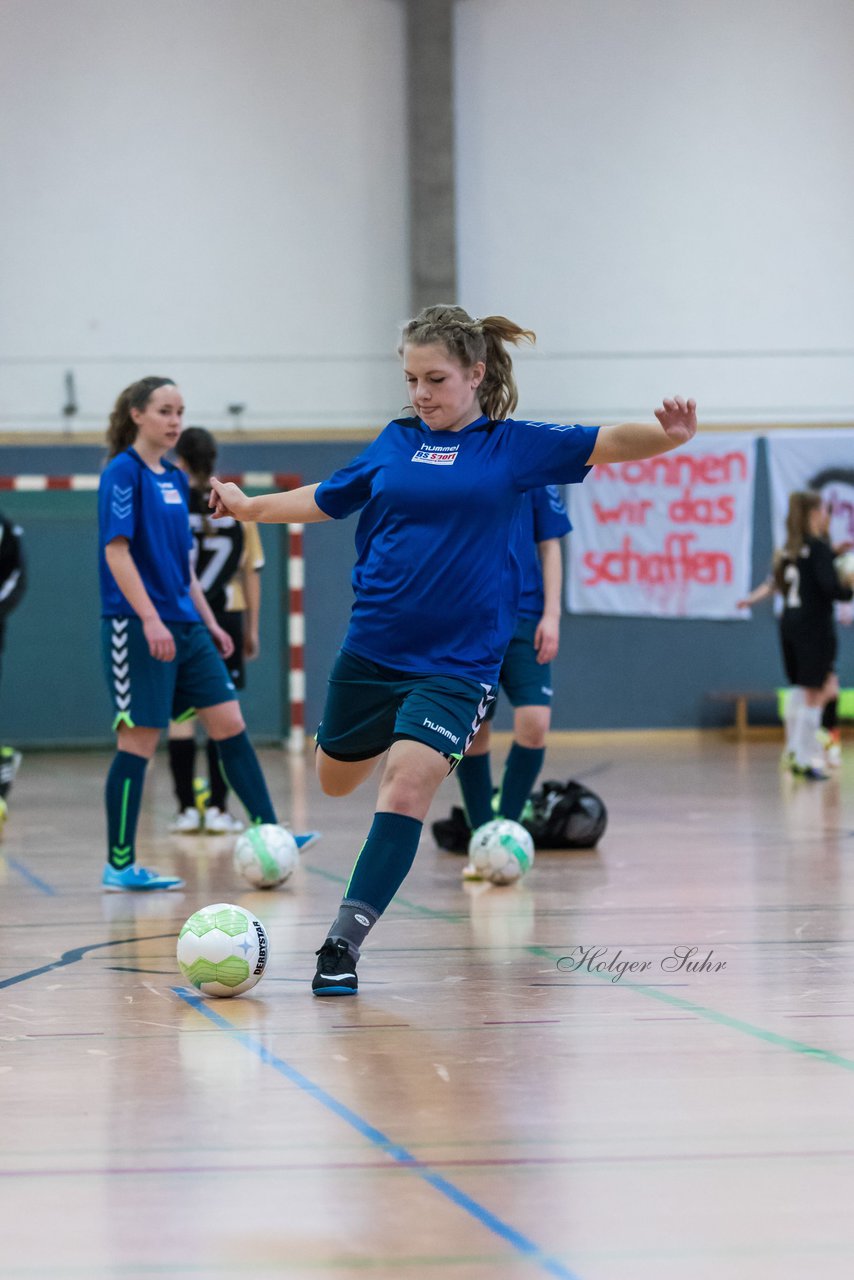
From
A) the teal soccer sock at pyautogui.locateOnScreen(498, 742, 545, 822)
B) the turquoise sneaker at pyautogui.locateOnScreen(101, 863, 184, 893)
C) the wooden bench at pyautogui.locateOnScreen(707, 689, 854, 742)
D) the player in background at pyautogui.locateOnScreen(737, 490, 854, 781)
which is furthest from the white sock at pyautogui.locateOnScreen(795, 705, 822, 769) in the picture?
the turquoise sneaker at pyautogui.locateOnScreen(101, 863, 184, 893)

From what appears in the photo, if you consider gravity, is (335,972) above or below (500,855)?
above

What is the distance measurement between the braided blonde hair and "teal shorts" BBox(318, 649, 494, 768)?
2.49 feet

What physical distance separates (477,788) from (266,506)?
101 inches

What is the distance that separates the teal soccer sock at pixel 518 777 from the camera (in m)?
6.85

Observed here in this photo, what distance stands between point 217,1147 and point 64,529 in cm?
1182

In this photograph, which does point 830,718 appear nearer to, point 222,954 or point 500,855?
point 500,855

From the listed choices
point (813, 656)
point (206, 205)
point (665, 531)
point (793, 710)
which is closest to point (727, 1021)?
point (813, 656)

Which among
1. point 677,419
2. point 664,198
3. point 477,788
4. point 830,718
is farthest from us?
point 664,198

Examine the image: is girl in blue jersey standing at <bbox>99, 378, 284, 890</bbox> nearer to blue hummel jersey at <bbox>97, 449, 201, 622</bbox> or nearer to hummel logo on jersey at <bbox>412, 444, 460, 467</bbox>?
blue hummel jersey at <bbox>97, 449, 201, 622</bbox>

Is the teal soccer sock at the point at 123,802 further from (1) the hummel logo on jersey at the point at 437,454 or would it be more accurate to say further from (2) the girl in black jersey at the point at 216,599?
(1) the hummel logo on jersey at the point at 437,454

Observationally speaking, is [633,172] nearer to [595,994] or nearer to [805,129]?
[805,129]

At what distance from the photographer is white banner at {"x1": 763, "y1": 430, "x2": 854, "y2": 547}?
15.5 metres

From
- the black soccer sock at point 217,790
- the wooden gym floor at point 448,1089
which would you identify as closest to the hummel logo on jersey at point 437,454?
the wooden gym floor at point 448,1089

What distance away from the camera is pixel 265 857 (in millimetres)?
6211
